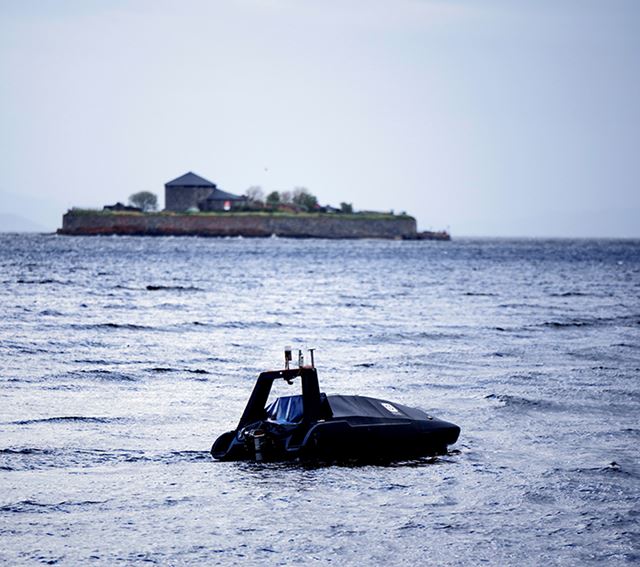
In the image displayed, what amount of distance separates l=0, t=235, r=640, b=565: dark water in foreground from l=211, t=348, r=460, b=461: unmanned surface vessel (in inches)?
14.0

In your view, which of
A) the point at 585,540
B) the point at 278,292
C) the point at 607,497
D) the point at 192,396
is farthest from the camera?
the point at 278,292

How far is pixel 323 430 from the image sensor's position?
15.4 meters

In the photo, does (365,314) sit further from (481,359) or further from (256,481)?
(256,481)

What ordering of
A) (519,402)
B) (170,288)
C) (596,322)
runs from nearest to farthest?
(519,402) → (596,322) → (170,288)

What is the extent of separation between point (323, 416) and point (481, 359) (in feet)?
49.8

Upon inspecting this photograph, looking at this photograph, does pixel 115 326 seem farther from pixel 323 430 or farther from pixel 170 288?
pixel 170 288

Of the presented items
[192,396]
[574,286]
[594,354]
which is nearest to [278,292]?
[574,286]

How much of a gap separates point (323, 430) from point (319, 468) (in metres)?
0.56

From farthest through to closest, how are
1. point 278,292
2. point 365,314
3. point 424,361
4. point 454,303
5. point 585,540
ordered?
point 278,292, point 454,303, point 365,314, point 424,361, point 585,540

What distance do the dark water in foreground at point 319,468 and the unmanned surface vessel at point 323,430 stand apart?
0.36m

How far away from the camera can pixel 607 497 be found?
14016 millimetres

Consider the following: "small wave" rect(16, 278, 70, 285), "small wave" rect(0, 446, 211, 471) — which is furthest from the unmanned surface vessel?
"small wave" rect(16, 278, 70, 285)

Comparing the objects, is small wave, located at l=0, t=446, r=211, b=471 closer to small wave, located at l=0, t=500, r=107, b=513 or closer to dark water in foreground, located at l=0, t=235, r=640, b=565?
dark water in foreground, located at l=0, t=235, r=640, b=565

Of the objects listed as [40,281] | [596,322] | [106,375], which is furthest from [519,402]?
[40,281]
